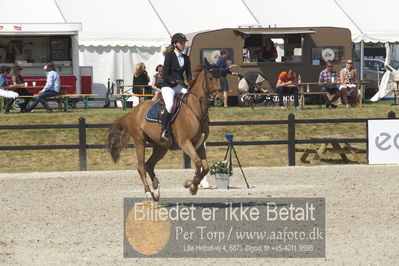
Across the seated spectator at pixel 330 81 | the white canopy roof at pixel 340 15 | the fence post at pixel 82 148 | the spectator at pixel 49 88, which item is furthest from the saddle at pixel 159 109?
the white canopy roof at pixel 340 15

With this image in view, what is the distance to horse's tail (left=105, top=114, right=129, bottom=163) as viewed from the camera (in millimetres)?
14367

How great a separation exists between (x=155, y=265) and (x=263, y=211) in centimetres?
343

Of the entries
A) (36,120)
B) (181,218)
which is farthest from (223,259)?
(36,120)

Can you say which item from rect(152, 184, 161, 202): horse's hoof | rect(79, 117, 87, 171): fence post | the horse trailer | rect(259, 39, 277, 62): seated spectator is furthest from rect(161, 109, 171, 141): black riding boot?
rect(259, 39, 277, 62): seated spectator

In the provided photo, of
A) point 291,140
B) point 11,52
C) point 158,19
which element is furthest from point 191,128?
point 158,19

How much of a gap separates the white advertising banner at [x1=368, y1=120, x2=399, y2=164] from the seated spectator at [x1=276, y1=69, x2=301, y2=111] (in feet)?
22.4

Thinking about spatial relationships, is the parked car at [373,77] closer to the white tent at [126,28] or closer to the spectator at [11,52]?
the white tent at [126,28]

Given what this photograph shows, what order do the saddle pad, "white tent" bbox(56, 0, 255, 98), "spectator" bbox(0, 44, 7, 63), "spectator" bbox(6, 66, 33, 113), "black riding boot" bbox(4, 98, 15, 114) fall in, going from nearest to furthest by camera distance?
the saddle pad → "black riding boot" bbox(4, 98, 15, 114) → "spectator" bbox(6, 66, 33, 113) → "spectator" bbox(0, 44, 7, 63) → "white tent" bbox(56, 0, 255, 98)

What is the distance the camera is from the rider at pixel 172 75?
13.5 m

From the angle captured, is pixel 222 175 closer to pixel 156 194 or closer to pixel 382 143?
pixel 156 194

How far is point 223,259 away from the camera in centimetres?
957

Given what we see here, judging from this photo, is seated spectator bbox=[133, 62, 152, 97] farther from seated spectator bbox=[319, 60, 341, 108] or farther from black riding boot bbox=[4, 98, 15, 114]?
seated spectator bbox=[319, 60, 341, 108]

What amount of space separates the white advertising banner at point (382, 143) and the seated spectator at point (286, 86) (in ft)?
22.4

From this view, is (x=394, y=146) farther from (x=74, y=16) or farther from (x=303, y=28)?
(x=74, y=16)
